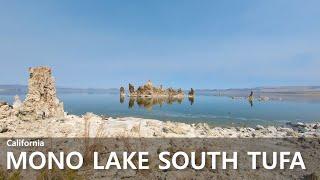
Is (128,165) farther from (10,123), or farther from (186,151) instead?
(10,123)

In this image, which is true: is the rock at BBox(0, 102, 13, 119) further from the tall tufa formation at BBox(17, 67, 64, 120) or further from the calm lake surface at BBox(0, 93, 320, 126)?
the calm lake surface at BBox(0, 93, 320, 126)

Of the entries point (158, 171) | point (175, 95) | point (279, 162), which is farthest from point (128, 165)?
point (175, 95)

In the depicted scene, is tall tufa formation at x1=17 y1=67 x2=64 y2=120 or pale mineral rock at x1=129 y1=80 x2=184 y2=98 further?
pale mineral rock at x1=129 y1=80 x2=184 y2=98

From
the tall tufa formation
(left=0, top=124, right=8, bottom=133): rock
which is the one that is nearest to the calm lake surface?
the tall tufa formation

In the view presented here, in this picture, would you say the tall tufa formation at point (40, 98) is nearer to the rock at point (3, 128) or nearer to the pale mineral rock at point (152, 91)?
the rock at point (3, 128)

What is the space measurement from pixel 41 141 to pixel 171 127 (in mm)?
5516

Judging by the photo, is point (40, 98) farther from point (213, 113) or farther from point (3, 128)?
point (213, 113)

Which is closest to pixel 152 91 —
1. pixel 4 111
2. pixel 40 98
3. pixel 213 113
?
pixel 213 113

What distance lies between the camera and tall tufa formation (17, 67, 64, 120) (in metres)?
17.8

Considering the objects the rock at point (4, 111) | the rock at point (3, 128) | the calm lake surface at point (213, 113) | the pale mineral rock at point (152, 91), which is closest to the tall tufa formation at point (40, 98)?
the rock at point (4, 111)

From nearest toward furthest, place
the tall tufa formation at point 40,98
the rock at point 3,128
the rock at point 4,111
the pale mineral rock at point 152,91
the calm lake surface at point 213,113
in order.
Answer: the rock at point 3,128, the rock at point 4,111, the tall tufa formation at point 40,98, the calm lake surface at point 213,113, the pale mineral rock at point 152,91

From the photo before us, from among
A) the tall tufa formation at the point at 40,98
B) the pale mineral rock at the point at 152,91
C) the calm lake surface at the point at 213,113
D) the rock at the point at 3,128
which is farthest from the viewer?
the pale mineral rock at the point at 152,91

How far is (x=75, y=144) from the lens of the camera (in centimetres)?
1263

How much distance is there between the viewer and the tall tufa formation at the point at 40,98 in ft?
58.5
